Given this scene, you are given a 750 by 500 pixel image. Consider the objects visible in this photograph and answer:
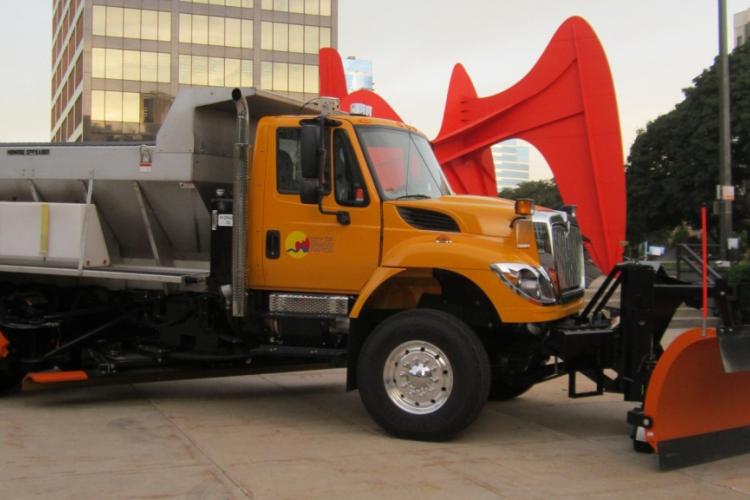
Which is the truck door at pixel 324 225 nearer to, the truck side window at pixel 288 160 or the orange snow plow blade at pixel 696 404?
the truck side window at pixel 288 160

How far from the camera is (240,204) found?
286 inches

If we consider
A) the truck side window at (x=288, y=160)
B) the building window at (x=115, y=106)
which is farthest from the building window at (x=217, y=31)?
the truck side window at (x=288, y=160)

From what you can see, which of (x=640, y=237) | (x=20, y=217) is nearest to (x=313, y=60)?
(x=640, y=237)

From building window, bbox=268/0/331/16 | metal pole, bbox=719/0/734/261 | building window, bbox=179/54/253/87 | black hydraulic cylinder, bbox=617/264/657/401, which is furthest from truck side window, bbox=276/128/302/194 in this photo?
building window, bbox=268/0/331/16

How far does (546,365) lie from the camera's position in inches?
289

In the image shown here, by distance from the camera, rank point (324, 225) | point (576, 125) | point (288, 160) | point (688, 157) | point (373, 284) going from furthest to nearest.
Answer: point (688, 157) < point (576, 125) < point (288, 160) < point (324, 225) < point (373, 284)

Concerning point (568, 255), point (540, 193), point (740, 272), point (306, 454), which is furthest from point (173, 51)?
point (306, 454)

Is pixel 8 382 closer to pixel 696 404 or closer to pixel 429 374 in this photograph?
pixel 429 374

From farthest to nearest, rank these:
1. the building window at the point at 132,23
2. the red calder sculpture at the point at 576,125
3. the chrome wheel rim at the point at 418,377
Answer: the building window at the point at 132,23
the red calder sculpture at the point at 576,125
the chrome wheel rim at the point at 418,377

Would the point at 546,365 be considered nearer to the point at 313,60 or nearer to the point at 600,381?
the point at 600,381

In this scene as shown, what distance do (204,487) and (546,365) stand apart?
3513 mm

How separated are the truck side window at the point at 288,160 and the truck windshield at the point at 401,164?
0.64 metres

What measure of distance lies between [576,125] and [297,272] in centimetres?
1411

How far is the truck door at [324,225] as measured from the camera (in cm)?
694
